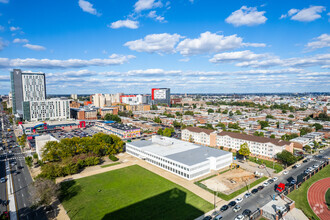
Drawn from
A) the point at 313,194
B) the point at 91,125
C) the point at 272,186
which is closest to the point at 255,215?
the point at 272,186

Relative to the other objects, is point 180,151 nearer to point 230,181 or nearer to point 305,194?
point 230,181

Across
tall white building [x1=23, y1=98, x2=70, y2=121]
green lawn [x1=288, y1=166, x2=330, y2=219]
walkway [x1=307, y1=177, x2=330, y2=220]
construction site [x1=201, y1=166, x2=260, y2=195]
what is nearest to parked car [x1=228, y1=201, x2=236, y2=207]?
construction site [x1=201, y1=166, x2=260, y2=195]

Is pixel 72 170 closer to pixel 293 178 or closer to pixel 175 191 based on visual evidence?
pixel 175 191

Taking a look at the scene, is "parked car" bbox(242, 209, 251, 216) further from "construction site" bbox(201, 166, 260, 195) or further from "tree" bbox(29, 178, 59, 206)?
"tree" bbox(29, 178, 59, 206)

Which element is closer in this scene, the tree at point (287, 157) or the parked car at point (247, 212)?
the parked car at point (247, 212)

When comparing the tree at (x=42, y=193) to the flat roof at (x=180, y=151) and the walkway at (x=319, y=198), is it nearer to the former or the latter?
the flat roof at (x=180, y=151)

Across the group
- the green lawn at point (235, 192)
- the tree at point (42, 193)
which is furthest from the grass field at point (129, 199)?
the green lawn at point (235, 192)

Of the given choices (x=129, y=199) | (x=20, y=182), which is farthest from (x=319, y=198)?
(x=20, y=182)
